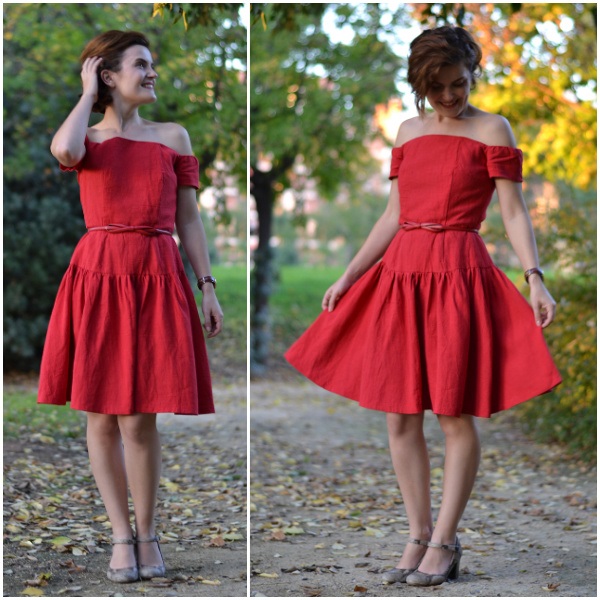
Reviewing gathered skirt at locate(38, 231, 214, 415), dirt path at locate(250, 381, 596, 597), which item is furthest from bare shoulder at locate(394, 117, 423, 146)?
dirt path at locate(250, 381, 596, 597)

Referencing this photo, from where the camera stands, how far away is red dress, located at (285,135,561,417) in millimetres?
2854

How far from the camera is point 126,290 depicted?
2805 mm

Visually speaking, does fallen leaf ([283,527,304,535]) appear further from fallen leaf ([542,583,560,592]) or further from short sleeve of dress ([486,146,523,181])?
short sleeve of dress ([486,146,523,181])

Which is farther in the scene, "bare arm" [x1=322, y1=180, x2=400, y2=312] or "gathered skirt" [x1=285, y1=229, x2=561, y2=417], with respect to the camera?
"bare arm" [x1=322, y1=180, x2=400, y2=312]

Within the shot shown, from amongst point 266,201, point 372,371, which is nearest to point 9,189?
point 266,201

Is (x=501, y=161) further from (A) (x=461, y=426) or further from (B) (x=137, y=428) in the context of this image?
(B) (x=137, y=428)

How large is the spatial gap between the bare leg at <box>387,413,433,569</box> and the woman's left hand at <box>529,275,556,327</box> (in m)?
0.50

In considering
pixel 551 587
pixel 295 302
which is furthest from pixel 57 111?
pixel 295 302

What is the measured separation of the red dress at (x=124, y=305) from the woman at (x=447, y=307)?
0.62m

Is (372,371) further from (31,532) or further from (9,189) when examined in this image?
(9,189)

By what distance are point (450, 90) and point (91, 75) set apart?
109cm

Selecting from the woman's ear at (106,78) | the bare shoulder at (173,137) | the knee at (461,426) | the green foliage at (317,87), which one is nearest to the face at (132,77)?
the woman's ear at (106,78)

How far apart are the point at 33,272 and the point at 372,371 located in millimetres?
4344

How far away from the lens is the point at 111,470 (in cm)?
288
